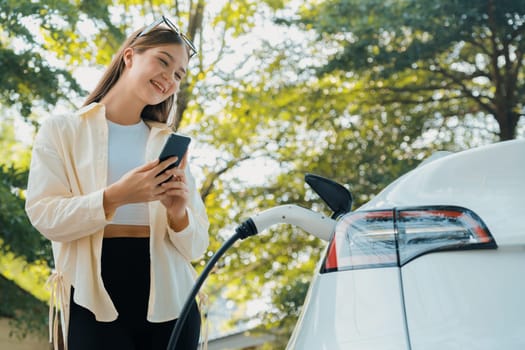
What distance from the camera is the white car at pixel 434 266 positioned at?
1.08m

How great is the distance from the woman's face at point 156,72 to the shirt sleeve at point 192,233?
19cm

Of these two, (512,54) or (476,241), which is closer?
(476,241)

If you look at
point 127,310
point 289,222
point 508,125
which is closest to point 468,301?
point 289,222

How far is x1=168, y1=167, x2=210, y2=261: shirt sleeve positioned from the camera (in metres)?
1.67

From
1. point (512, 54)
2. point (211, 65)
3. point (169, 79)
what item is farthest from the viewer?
point (211, 65)

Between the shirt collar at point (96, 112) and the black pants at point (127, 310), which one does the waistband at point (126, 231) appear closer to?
the black pants at point (127, 310)

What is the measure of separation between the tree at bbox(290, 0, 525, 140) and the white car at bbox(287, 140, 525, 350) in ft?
20.4

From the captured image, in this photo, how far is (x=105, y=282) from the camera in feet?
5.27

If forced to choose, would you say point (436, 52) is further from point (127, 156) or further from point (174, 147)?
point (174, 147)

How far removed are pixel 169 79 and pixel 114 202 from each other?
37cm

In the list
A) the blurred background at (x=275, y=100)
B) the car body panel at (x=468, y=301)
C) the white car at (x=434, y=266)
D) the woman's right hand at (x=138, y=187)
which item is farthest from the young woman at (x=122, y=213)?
the blurred background at (x=275, y=100)

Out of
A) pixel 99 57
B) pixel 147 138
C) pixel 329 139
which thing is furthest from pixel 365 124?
pixel 147 138

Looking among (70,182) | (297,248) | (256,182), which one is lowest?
(297,248)

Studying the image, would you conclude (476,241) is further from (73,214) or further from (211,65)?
(211,65)
